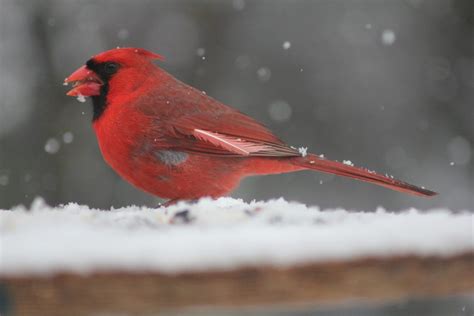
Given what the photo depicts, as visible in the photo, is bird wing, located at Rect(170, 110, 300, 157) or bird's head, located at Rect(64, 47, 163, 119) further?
bird's head, located at Rect(64, 47, 163, 119)

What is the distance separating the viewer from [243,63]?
5008mm

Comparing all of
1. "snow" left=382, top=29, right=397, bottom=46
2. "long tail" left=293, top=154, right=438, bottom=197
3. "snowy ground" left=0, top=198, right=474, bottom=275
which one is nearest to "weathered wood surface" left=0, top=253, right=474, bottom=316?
"snowy ground" left=0, top=198, right=474, bottom=275

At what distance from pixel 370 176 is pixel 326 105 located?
242 centimetres

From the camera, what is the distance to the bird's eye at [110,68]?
277 cm

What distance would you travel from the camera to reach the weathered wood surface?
57.7 inches

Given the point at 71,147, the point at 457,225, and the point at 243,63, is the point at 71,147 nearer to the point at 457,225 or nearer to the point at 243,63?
the point at 243,63

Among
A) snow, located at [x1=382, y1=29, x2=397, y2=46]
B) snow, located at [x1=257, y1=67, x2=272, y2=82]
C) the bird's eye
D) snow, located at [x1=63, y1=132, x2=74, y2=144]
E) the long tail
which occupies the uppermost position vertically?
snow, located at [x1=382, y1=29, x2=397, y2=46]

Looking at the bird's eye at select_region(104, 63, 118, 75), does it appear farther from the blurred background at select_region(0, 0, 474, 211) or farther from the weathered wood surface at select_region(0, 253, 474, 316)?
the blurred background at select_region(0, 0, 474, 211)

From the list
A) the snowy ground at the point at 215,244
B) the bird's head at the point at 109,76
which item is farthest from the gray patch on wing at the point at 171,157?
the snowy ground at the point at 215,244

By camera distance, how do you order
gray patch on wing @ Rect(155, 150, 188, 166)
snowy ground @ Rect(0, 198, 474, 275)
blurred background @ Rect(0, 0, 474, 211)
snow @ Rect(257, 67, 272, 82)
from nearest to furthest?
snowy ground @ Rect(0, 198, 474, 275) → gray patch on wing @ Rect(155, 150, 188, 166) → blurred background @ Rect(0, 0, 474, 211) → snow @ Rect(257, 67, 272, 82)

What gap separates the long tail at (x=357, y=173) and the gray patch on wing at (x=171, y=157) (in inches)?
15.0

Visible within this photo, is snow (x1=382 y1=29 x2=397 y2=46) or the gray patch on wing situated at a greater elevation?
snow (x1=382 y1=29 x2=397 y2=46)

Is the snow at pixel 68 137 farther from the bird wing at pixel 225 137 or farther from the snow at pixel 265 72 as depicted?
the bird wing at pixel 225 137

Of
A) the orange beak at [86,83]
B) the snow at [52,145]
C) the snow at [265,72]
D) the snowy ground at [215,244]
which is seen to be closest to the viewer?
the snowy ground at [215,244]
